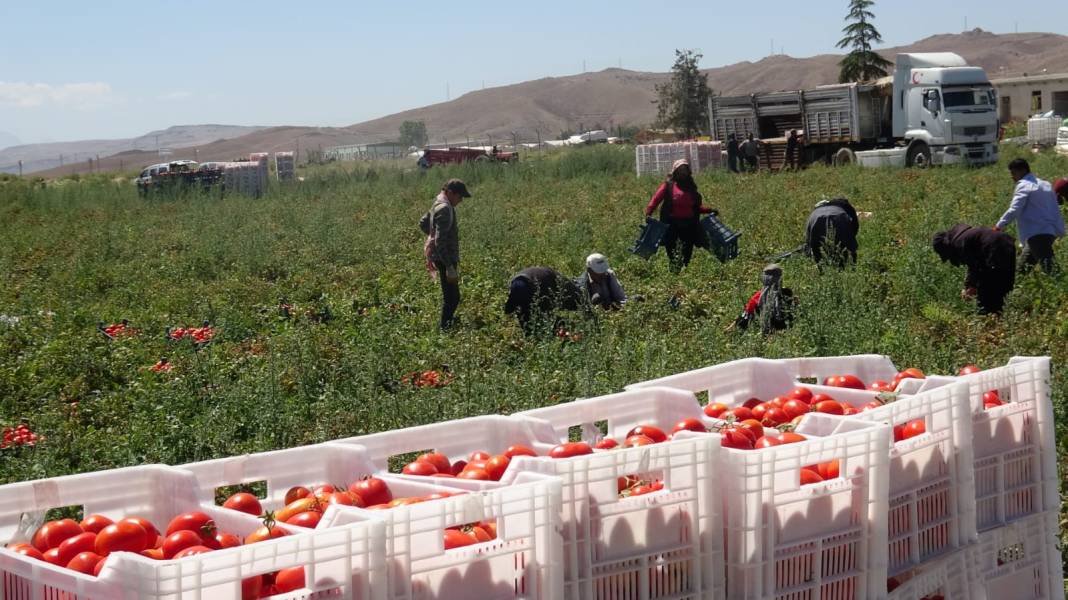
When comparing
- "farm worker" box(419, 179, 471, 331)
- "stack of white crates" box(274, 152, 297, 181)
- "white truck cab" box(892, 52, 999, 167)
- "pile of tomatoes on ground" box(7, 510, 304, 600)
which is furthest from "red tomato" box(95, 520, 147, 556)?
"stack of white crates" box(274, 152, 297, 181)

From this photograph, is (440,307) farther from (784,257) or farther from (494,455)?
(494,455)

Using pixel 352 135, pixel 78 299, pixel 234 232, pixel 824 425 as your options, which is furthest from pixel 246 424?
pixel 352 135

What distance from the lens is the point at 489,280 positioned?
1363 cm

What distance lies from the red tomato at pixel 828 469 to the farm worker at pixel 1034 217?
26.8 feet

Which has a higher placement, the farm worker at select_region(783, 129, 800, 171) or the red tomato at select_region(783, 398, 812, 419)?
the farm worker at select_region(783, 129, 800, 171)

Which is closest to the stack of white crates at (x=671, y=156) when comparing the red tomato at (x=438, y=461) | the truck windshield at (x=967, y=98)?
the truck windshield at (x=967, y=98)

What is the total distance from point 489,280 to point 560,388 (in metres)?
5.99

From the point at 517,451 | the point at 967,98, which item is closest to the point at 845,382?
the point at 517,451

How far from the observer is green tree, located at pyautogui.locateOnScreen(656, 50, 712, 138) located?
80.2m

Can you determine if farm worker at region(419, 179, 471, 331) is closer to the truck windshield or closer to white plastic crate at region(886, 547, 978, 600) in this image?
white plastic crate at region(886, 547, 978, 600)

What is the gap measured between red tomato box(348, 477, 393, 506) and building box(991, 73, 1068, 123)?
217 ft

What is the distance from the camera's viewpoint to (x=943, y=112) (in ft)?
95.2

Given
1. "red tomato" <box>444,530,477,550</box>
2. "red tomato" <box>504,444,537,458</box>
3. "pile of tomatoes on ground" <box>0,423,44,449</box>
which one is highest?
"red tomato" <box>504,444,537,458</box>

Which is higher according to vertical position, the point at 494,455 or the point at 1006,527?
the point at 494,455
